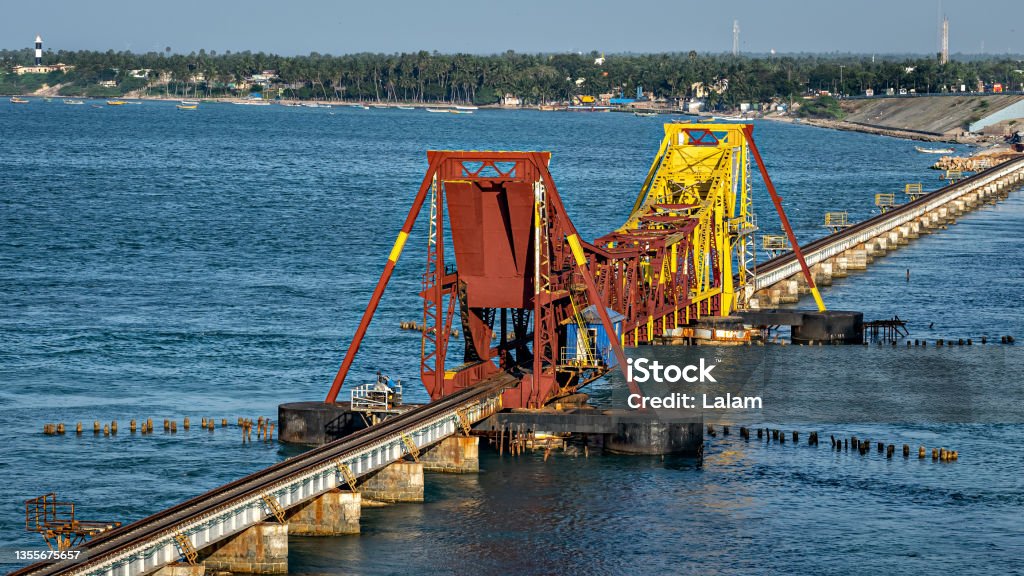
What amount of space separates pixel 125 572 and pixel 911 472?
38.5 m

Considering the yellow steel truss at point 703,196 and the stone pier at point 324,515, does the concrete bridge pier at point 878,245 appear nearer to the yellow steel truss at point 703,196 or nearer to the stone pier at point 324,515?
the yellow steel truss at point 703,196

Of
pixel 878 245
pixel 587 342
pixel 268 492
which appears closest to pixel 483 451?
pixel 587 342

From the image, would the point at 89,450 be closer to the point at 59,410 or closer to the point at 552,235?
the point at 59,410

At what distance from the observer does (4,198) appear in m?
200

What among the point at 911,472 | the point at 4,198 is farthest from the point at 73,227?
Answer: the point at 911,472

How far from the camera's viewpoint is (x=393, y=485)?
216 ft

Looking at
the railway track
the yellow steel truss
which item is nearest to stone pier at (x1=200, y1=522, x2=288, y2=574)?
the yellow steel truss

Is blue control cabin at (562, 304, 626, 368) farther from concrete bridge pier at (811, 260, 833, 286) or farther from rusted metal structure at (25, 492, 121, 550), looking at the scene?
concrete bridge pier at (811, 260, 833, 286)

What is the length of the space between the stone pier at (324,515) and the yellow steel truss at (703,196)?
164ft

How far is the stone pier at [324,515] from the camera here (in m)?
60.7

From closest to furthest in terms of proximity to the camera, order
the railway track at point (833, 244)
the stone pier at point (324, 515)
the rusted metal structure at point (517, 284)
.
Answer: the stone pier at point (324, 515), the rusted metal structure at point (517, 284), the railway track at point (833, 244)

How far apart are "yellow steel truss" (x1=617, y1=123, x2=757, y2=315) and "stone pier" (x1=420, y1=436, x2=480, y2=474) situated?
129 feet

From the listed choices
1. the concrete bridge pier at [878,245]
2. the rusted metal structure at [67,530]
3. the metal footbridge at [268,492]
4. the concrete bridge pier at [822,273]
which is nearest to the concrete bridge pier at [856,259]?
the concrete bridge pier at [822,273]

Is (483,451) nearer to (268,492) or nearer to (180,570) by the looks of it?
(268,492)
